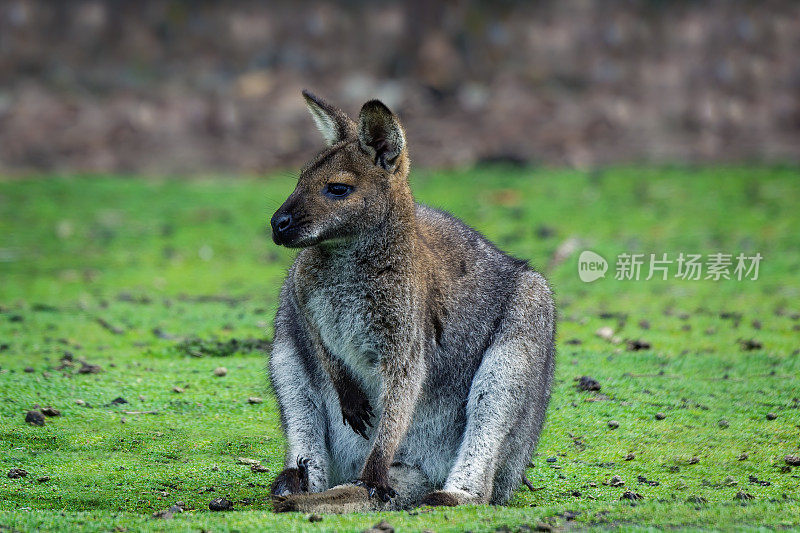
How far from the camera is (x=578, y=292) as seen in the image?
9.06 m

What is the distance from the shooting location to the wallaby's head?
4371mm

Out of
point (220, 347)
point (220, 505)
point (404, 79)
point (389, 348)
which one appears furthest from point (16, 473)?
point (404, 79)

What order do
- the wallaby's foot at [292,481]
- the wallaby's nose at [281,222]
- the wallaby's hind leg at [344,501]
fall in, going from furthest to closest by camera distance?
the wallaby's foot at [292,481]
the wallaby's nose at [281,222]
the wallaby's hind leg at [344,501]

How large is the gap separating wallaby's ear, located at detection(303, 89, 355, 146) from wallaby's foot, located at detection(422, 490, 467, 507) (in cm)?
164

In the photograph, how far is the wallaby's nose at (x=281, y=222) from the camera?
14.2 feet

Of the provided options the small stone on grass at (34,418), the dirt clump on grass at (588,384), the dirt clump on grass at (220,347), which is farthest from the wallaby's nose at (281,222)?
the dirt clump on grass at (220,347)

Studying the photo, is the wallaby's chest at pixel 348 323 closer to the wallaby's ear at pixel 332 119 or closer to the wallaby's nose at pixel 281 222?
the wallaby's nose at pixel 281 222

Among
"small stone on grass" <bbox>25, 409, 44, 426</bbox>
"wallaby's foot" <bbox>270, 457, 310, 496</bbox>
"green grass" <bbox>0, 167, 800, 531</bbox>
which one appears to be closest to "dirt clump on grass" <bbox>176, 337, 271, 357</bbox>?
"green grass" <bbox>0, 167, 800, 531</bbox>

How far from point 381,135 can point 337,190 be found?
317 millimetres

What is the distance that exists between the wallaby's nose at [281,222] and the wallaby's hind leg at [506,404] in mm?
1176

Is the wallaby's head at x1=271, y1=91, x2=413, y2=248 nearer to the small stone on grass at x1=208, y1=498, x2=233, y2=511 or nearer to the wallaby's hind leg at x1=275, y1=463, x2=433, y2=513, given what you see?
the wallaby's hind leg at x1=275, y1=463, x2=433, y2=513

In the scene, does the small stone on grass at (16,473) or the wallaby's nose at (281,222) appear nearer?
the wallaby's nose at (281,222)

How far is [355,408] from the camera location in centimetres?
459

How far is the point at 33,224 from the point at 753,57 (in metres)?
9.61
